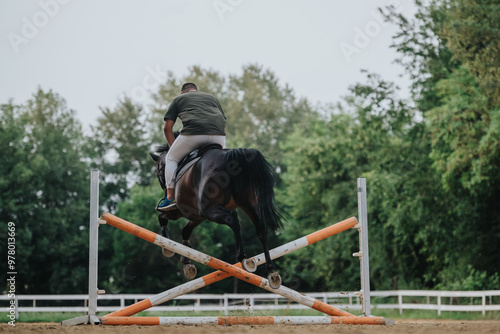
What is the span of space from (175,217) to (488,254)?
1565 centimetres

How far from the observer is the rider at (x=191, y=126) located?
6.20 m

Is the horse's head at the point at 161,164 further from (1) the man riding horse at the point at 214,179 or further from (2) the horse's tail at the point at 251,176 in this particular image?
(2) the horse's tail at the point at 251,176

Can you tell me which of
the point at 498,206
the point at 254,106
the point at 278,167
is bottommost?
the point at 498,206

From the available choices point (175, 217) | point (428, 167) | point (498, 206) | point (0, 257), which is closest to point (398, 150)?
point (428, 167)

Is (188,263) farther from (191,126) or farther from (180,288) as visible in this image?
(191,126)

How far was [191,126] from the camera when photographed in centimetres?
620

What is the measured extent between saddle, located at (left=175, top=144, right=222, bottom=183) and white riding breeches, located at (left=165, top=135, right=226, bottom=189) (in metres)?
0.06

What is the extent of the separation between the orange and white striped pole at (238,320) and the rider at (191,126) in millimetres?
1157

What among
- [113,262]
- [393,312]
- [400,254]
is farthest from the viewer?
[113,262]

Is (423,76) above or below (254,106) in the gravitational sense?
below

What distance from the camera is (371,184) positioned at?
21.1 metres

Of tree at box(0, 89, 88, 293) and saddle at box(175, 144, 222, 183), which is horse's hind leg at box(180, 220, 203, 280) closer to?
saddle at box(175, 144, 222, 183)

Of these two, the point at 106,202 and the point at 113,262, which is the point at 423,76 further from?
the point at 106,202

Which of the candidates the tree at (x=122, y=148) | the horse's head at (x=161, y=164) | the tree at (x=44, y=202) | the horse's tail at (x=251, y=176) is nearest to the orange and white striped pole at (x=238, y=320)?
the horse's tail at (x=251, y=176)
